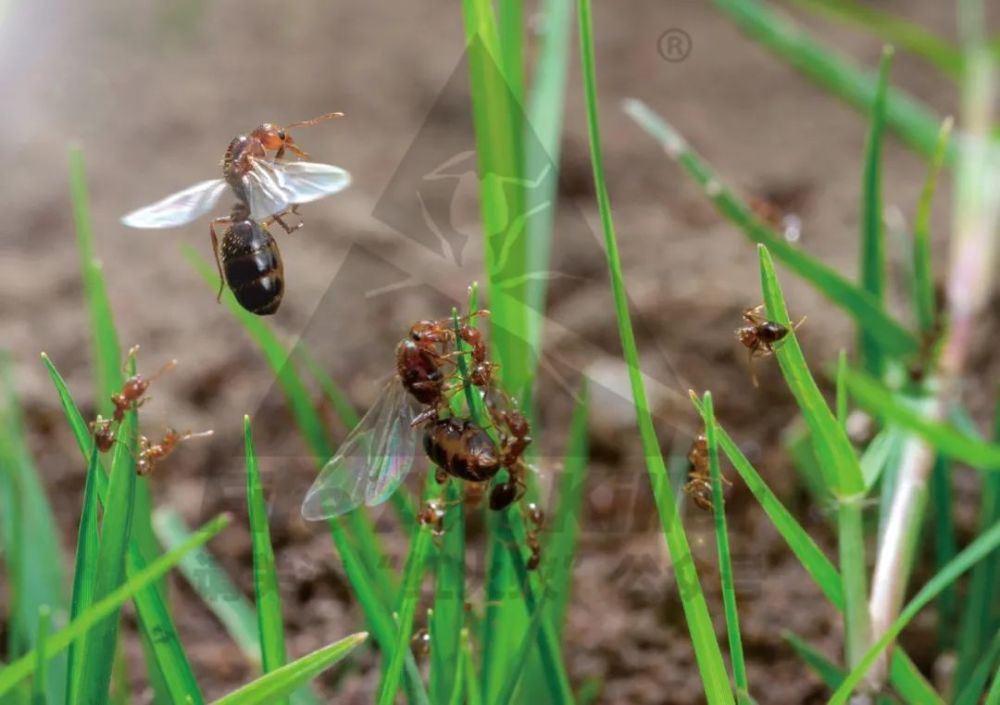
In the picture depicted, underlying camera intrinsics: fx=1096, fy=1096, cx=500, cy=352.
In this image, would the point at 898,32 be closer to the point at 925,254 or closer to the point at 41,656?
the point at 925,254

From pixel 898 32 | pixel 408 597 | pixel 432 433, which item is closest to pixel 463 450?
pixel 432 433

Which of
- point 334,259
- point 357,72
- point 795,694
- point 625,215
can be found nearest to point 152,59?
point 357,72

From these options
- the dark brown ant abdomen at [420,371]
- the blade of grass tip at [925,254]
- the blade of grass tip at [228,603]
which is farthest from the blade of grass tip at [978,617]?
the blade of grass tip at [228,603]

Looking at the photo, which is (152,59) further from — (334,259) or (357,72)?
(334,259)

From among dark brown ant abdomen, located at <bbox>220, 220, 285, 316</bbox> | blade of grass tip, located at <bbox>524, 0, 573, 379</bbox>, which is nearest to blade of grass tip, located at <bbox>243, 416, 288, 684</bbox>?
dark brown ant abdomen, located at <bbox>220, 220, 285, 316</bbox>

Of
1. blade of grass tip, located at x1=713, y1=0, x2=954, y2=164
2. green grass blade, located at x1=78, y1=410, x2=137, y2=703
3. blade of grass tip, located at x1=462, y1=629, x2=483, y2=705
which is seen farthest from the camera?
blade of grass tip, located at x1=713, y1=0, x2=954, y2=164

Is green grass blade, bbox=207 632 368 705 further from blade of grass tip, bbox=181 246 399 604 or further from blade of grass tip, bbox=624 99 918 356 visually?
blade of grass tip, bbox=624 99 918 356

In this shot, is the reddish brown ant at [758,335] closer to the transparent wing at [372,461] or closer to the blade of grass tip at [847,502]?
the blade of grass tip at [847,502]
